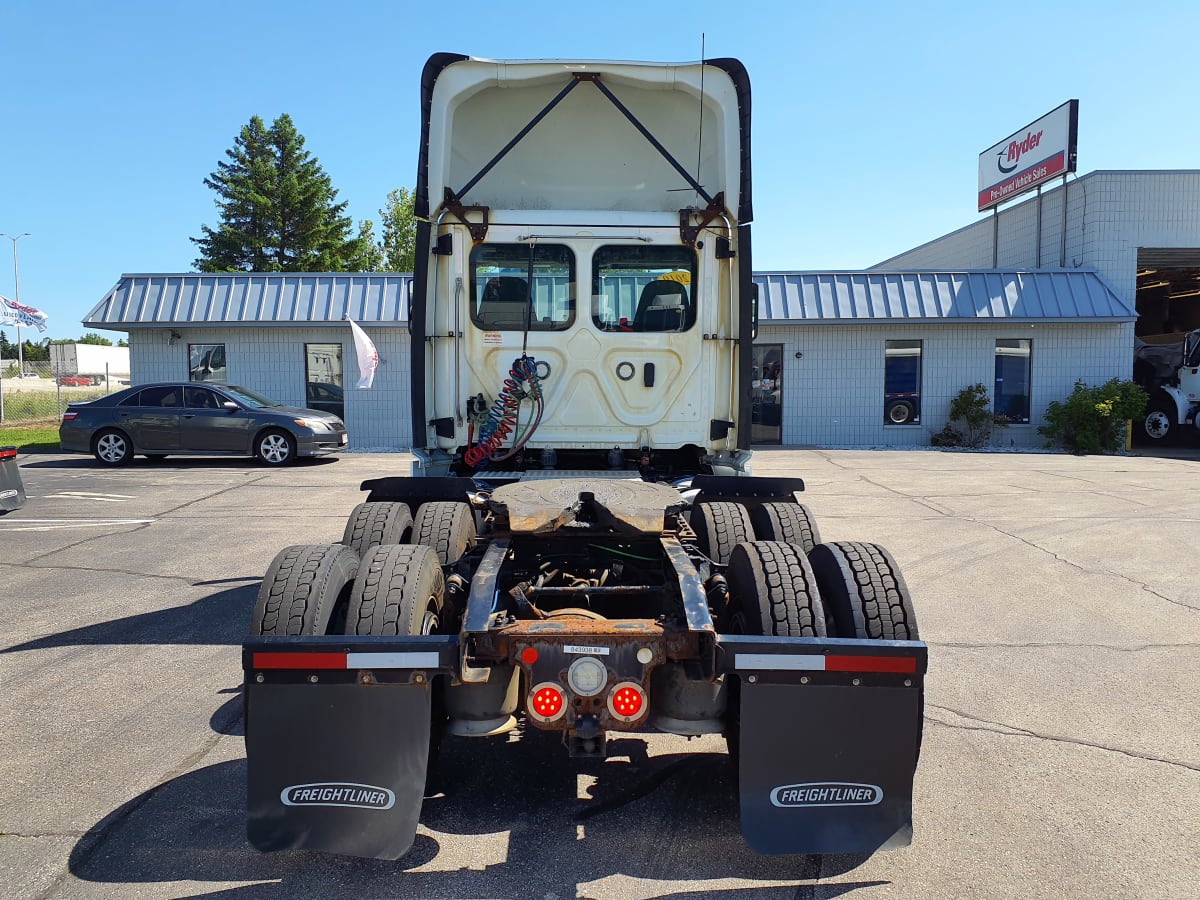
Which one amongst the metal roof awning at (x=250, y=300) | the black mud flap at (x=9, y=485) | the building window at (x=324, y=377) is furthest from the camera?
the building window at (x=324, y=377)

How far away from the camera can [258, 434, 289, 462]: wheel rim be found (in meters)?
15.4

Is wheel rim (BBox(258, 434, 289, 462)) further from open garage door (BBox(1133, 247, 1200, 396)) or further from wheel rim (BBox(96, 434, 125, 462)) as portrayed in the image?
open garage door (BBox(1133, 247, 1200, 396))

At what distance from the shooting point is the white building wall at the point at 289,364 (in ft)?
61.5

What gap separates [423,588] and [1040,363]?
1971 centimetres

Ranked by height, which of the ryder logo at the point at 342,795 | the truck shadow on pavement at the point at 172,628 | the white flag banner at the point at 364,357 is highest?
the white flag banner at the point at 364,357

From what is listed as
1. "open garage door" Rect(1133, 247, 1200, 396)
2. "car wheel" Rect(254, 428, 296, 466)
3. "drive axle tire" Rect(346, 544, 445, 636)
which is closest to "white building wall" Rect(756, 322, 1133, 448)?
"open garage door" Rect(1133, 247, 1200, 396)

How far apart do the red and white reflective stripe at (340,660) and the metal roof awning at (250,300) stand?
51.6 ft

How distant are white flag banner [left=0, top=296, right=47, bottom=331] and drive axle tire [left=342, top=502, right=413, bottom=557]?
74.6 ft

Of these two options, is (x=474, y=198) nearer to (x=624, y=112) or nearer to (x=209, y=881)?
(x=624, y=112)

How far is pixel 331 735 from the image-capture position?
2.80 metres

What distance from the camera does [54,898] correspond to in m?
2.72

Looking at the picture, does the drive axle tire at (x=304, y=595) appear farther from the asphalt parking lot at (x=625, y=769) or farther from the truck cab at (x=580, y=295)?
the truck cab at (x=580, y=295)

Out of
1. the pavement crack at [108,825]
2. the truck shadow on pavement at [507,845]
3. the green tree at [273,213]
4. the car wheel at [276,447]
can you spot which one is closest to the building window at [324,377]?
the car wheel at [276,447]

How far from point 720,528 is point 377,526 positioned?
71.8 inches
